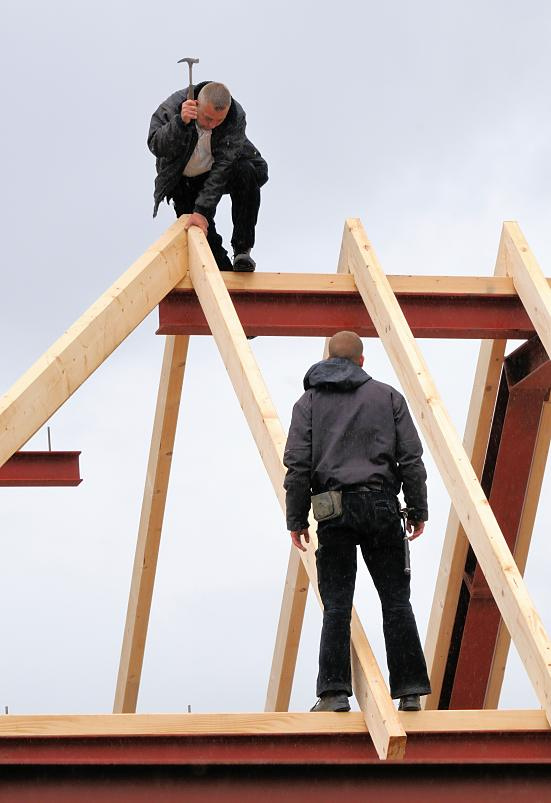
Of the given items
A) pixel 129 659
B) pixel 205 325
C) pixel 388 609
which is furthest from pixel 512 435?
pixel 388 609

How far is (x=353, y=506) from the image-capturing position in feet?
23.2

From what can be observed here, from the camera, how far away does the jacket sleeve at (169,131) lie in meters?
9.71

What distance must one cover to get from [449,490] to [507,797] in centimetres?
158

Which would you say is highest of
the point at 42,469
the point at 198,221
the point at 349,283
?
the point at 198,221

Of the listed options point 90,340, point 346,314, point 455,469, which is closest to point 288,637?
point 346,314

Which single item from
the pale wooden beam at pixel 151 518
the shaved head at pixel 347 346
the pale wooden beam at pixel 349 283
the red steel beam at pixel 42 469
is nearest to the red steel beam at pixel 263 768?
the shaved head at pixel 347 346

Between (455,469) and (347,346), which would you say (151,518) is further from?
(347,346)

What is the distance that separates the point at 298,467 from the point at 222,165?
3.28 metres

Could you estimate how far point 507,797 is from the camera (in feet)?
24.4

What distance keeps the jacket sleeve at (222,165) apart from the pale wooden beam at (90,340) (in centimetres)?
20

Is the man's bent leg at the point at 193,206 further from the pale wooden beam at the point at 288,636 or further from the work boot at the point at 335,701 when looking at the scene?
the work boot at the point at 335,701

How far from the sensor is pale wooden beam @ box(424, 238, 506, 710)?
36.1 feet

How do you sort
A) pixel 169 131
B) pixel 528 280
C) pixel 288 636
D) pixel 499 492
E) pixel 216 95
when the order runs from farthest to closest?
pixel 288 636 → pixel 499 492 → pixel 528 280 → pixel 169 131 → pixel 216 95

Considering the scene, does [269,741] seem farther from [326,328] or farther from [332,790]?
[326,328]
